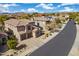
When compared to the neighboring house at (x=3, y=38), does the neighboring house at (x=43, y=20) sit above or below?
above

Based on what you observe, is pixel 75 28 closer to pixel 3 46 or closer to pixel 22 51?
pixel 22 51

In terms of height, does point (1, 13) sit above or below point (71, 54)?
above

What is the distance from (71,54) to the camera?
6.18 ft

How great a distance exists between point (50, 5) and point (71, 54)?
0.56m

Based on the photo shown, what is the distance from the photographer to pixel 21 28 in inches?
75.3

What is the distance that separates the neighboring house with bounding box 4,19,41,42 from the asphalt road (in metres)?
0.17

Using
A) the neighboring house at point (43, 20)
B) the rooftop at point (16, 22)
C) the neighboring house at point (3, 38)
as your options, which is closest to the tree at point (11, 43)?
the neighboring house at point (3, 38)

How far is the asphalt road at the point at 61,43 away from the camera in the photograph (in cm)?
191

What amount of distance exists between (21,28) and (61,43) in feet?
1.51

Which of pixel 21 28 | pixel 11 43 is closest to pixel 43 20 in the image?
pixel 21 28

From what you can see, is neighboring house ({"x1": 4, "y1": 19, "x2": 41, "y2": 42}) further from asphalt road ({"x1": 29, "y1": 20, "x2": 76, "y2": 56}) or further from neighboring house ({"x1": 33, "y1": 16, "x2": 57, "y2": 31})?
asphalt road ({"x1": 29, "y1": 20, "x2": 76, "y2": 56})

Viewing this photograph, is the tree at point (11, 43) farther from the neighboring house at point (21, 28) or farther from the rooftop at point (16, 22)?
the rooftop at point (16, 22)

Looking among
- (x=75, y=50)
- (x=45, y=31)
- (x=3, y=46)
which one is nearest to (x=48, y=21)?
(x=45, y=31)

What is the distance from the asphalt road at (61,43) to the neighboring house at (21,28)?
0.57ft
